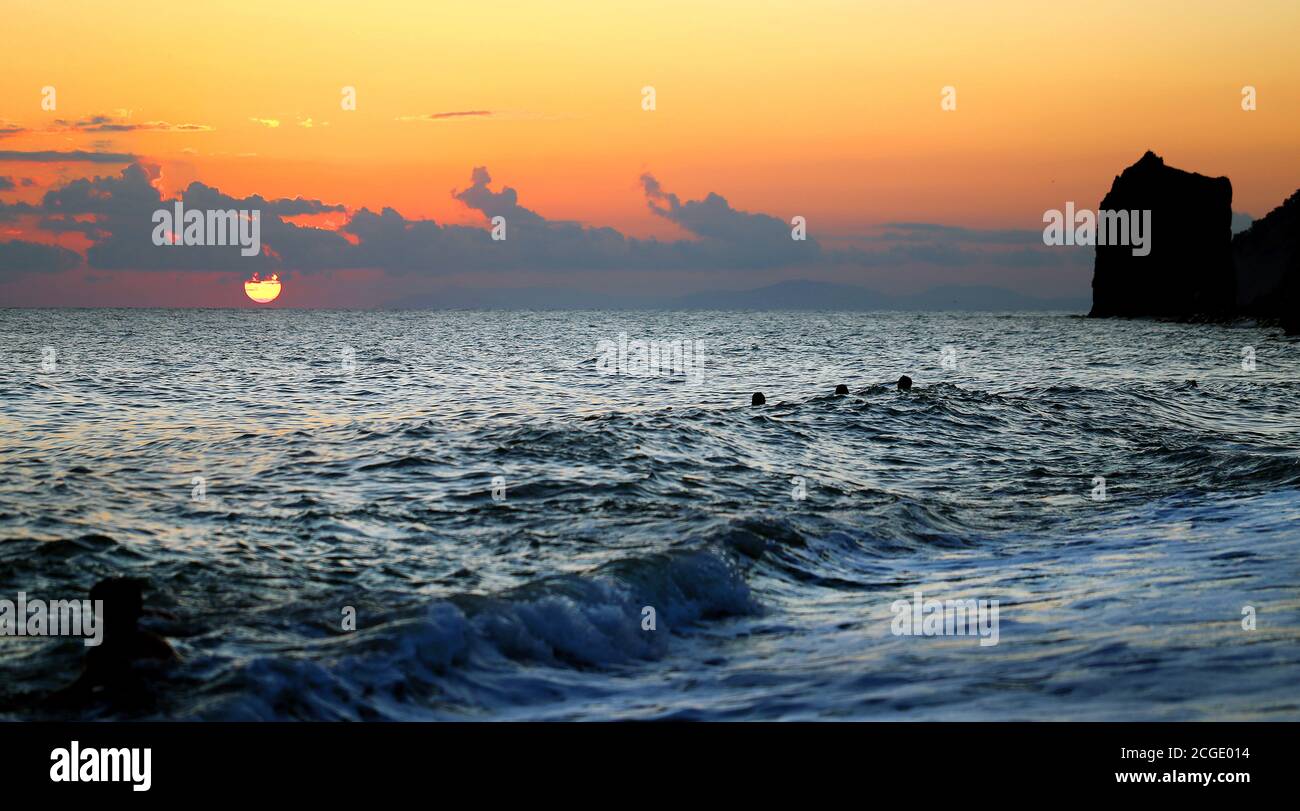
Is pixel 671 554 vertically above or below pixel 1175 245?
below

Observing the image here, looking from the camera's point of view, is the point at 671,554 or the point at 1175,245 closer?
the point at 671,554

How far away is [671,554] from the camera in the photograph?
1166 centimetres

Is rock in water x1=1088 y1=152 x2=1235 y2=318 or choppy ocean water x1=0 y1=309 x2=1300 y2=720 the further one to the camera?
rock in water x1=1088 y1=152 x2=1235 y2=318

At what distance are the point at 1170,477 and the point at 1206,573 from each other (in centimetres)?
861

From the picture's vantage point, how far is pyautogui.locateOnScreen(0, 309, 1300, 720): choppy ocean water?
24.6ft

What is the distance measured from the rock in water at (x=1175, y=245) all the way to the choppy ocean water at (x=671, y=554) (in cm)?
14340

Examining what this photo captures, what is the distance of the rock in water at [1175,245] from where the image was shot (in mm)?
155750

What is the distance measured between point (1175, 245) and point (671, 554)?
169914 millimetres

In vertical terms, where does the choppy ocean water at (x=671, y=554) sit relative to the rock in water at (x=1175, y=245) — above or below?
below

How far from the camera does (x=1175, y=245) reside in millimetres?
160000

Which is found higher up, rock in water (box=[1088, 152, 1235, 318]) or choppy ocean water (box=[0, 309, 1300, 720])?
rock in water (box=[1088, 152, 1235, 318])

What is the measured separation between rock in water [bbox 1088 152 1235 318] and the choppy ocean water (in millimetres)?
143403
